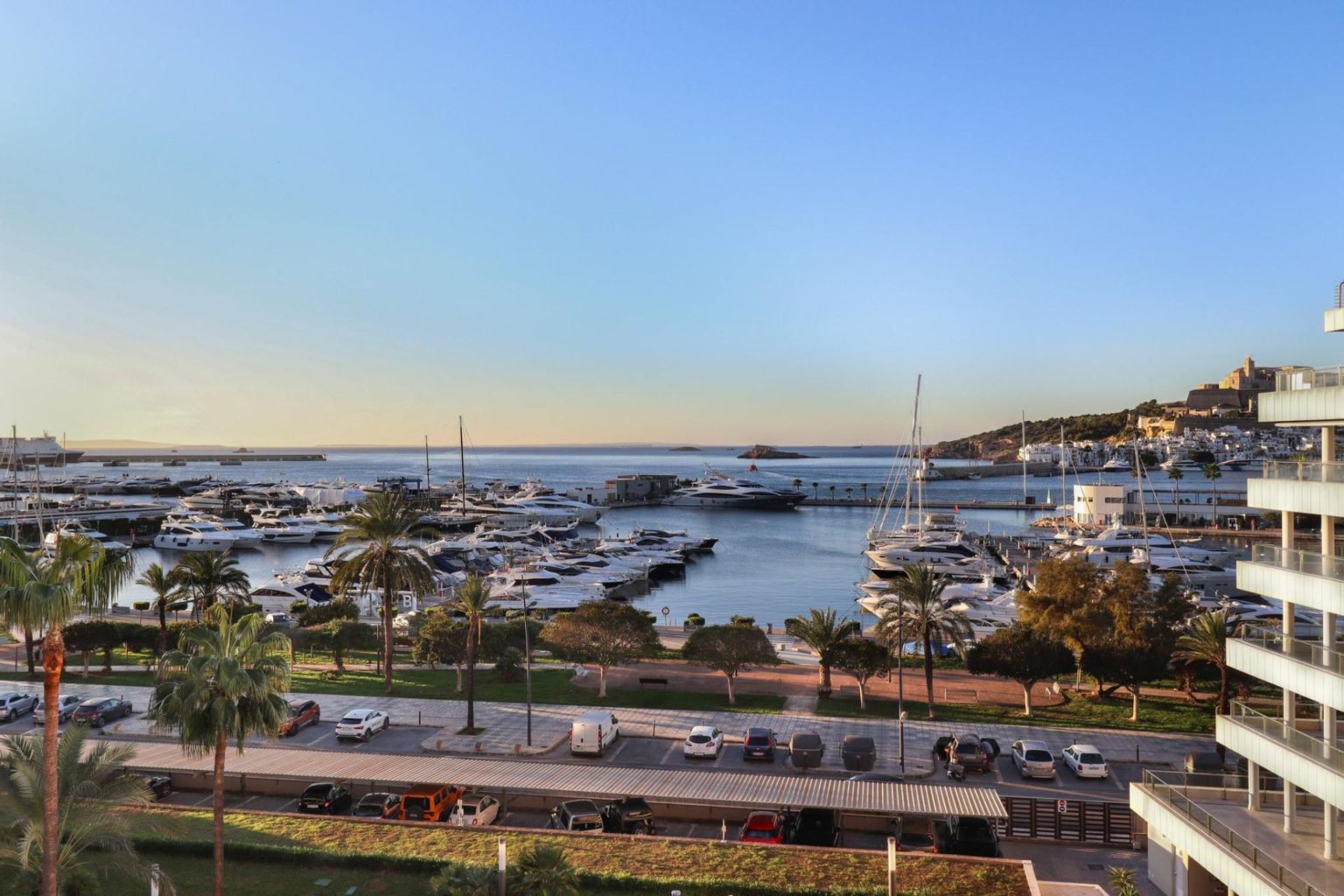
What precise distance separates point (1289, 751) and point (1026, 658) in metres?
16.3

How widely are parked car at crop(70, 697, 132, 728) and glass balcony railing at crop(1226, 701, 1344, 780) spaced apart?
3370 cm

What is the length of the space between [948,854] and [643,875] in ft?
21.0

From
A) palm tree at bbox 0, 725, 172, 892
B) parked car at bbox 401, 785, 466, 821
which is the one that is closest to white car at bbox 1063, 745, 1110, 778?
parked car at bbox 401, 785, 466, 821

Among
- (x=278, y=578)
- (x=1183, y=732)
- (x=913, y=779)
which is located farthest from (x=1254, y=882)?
(x=278, y=578)

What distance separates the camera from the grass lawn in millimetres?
30641

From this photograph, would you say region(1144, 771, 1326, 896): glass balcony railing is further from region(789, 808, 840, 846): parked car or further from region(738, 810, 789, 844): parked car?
region(738, 810, 789, 844): parked car

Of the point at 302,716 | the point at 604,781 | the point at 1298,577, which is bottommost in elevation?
the point at 302,716

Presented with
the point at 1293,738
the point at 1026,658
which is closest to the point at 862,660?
the point at 1026,658

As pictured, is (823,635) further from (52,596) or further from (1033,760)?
(52,596)

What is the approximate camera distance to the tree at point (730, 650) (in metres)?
33.4

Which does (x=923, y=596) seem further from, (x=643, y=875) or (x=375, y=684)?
(x=375, y=684)

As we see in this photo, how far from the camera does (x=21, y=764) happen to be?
48.8 ft

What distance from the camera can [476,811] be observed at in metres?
21.4

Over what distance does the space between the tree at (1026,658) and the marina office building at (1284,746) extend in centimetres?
1323
